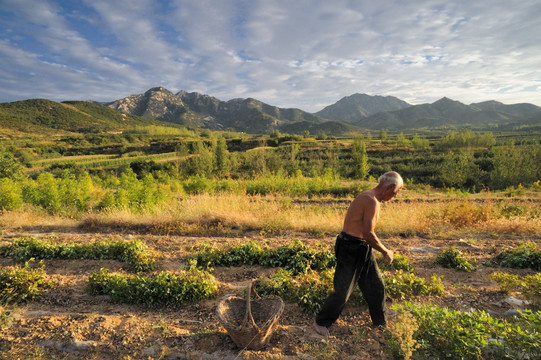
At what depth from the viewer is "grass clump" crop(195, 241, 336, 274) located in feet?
16.8

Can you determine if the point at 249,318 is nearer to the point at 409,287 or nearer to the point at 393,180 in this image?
the point at 393,180

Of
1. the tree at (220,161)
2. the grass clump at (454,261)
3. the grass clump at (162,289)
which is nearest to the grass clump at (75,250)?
the grass clump at (162,289)

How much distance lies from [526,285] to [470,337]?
2067 millimetres

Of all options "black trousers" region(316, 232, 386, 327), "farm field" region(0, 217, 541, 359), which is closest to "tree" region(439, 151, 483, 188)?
"farm field" region(0, 217, 541, 359)

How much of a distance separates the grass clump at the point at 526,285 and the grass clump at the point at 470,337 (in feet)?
3.70

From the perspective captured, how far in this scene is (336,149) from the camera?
5288cm

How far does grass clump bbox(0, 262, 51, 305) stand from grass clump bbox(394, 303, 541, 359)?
584 centimetres

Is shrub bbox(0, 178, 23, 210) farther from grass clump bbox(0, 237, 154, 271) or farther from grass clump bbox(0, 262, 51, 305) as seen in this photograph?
grass clump bbox(0, 262, 51, 305)

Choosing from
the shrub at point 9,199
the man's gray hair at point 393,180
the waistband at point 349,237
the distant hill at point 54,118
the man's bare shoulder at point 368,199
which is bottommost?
the shrub at point 9,199

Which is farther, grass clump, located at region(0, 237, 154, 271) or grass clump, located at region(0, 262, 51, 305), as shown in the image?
grass clump, located at region(0, 237, 154, 271)

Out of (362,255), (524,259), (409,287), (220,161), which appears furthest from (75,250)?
(220,161)

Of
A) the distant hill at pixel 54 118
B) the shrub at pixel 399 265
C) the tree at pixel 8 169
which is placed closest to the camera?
the shrub at pixel 399 265

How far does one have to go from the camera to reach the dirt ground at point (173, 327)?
3201mm

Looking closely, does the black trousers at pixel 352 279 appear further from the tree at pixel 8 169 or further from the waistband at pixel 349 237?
the tree at pixel 8 169
